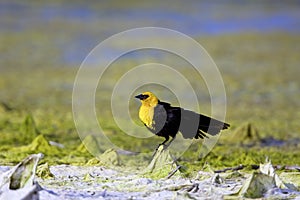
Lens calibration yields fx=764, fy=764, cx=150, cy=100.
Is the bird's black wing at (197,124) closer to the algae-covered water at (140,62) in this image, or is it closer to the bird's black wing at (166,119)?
the bird's black wing at (166,119)

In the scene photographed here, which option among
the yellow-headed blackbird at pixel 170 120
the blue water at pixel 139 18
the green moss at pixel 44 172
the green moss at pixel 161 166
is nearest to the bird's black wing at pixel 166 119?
the yellow-headed blackbird at pixel 170 120

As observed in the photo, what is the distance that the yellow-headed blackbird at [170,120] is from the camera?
5.99 m

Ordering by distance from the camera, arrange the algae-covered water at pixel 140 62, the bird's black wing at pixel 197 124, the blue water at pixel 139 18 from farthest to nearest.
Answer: the blue water at pixel 139 18, the algae-covered water at pixel 140 62, the bird's black wing at pixel 197 124

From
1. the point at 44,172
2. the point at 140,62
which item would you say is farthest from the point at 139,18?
the point at 44,172

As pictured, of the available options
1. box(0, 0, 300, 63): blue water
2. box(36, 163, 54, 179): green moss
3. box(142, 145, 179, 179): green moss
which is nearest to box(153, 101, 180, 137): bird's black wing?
box(142, 145, 179, 179): green moss

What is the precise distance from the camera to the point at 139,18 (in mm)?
23500

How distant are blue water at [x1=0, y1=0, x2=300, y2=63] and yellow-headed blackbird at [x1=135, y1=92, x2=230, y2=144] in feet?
35.4

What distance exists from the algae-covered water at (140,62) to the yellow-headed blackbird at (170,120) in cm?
35

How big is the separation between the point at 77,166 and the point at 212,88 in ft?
22.5

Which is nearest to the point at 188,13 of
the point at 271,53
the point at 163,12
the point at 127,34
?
the point at 163,12

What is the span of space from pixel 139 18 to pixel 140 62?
7.76 meters

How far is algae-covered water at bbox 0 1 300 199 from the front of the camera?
8.31 m

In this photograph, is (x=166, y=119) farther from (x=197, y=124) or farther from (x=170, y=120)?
(x=197, y=124)

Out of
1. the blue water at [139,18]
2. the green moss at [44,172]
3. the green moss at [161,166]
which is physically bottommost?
the green moss at [44,172]
